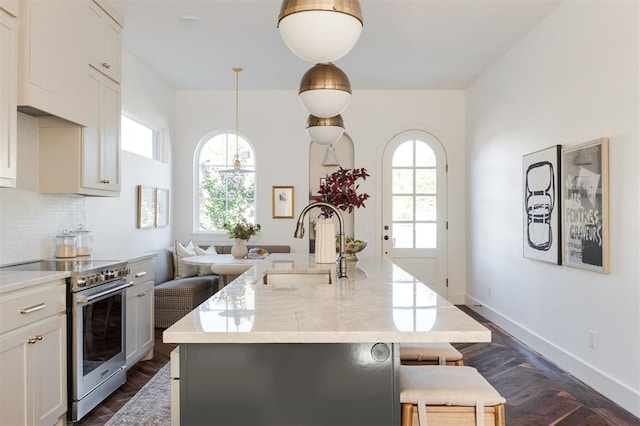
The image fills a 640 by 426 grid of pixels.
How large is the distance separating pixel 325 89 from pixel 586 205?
7.46 feet

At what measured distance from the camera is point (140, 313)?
144 inches

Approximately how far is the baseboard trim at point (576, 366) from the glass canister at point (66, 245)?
12.7 ft

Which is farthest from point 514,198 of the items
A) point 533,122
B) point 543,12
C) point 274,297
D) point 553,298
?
point 274,297

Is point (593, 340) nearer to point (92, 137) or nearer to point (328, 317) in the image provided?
point (328, 317)

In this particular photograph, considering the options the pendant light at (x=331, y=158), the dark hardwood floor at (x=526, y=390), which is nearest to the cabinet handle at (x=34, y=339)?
the dark hardwood floor at (x=526, y=390)

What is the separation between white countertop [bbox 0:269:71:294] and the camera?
222 centimetres

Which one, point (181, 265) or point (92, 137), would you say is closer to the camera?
point (92, 137)

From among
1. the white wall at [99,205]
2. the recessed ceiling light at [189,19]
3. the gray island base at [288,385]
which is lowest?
the gray island base at [288,385]

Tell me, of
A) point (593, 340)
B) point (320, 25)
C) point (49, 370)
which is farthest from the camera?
point (593, 340)

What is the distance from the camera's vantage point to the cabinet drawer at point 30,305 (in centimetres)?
220

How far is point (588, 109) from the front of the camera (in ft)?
11.4

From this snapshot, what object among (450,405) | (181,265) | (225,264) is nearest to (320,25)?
(450,405)

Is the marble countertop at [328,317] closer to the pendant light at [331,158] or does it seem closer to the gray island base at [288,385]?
the gray island base at [288,385]

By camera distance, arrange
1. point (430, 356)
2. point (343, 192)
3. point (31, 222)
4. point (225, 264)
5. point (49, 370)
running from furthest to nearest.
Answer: point (225, 264) → point (31, 222) → point (343, 192) → point (49, 370) → point (430, 356)
